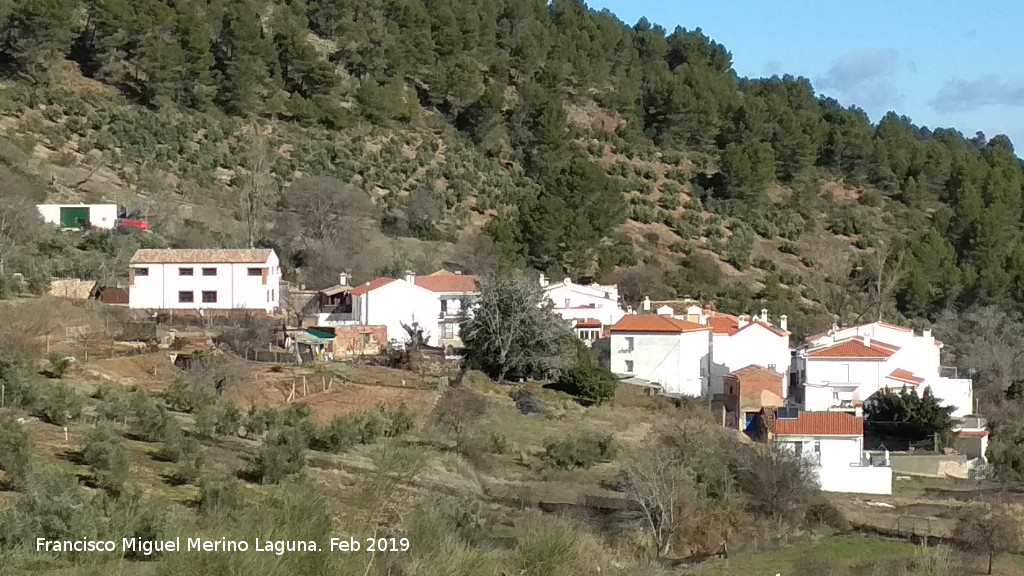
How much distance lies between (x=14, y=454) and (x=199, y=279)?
74.9 ft

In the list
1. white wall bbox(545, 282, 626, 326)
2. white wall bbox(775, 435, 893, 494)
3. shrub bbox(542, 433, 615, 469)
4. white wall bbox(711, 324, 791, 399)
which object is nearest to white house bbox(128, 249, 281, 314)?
white wall bbox(545, 282, 626, 326)

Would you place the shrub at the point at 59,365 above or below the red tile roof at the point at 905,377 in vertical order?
above

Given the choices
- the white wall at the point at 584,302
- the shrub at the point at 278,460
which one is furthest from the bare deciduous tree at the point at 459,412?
the white wall at the point at 584,302

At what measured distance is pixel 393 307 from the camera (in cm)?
3947

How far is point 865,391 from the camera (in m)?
40.1

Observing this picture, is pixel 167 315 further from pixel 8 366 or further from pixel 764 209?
pixel 764 209

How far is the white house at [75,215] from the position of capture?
1708 inches

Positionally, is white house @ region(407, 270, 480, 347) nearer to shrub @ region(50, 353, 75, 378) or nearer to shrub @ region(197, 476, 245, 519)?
shrub @ region(50, 353, 75, 378)

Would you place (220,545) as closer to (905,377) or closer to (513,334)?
(513,334)

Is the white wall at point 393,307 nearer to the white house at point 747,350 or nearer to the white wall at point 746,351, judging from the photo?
the white house at point 747,350

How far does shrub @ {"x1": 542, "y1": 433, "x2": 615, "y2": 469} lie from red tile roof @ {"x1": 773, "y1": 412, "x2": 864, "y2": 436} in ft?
19.1

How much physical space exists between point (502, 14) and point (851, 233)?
24968 millimetres

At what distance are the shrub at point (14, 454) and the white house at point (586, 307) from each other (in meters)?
28.8

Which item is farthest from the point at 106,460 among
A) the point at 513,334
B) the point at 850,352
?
the point at 850,352
